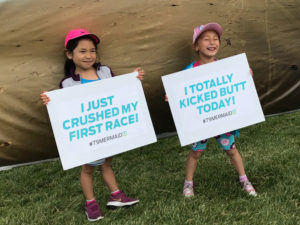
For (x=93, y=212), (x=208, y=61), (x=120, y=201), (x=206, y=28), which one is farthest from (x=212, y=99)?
(x=93, y=212)

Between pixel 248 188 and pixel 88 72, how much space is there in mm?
1464

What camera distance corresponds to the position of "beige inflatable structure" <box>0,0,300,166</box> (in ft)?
7.48

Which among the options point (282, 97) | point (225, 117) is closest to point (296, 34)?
point (282, 97)

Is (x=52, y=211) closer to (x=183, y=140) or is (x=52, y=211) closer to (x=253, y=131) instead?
(x=183, y=140)

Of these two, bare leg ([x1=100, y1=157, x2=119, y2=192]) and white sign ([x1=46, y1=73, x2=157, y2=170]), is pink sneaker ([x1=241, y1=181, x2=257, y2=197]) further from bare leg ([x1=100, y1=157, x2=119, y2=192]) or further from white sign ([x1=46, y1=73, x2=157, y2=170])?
bare leg ([x1=100, y1=157, x2=119, y2=192])

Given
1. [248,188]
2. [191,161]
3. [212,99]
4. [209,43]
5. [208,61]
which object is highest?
[209,43]

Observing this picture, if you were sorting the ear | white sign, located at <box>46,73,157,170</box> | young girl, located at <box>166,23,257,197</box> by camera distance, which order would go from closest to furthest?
white sign, located at <box>46,73,157,170</box> < the ear < young girl, located at <box>166,23,257,197</box>

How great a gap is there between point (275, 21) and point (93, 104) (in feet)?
5.62

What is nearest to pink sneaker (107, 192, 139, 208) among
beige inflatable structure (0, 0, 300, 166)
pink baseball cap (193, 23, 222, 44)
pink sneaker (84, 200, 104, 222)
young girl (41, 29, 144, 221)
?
young girl (41, 29, 144, 221)

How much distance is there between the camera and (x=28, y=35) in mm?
2271

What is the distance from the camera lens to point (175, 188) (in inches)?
105

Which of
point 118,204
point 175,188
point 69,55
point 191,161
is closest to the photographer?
point 69,55

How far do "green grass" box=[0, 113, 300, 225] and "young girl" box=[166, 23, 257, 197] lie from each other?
0.09 m

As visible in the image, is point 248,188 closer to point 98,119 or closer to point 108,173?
point 108,173
